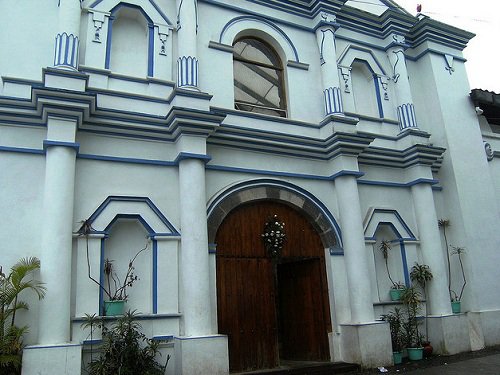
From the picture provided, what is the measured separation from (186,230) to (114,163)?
1.69 meters

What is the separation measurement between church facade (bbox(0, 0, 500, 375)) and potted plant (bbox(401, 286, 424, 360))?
1.34 ft

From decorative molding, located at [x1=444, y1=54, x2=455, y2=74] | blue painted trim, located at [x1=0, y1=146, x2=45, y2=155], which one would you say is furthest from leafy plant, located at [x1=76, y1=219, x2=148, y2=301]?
decorative molding, located at [x1=444, y1=54, x2=455, y2=74]

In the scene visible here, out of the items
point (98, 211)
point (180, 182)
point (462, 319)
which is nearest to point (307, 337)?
point (462, 319)

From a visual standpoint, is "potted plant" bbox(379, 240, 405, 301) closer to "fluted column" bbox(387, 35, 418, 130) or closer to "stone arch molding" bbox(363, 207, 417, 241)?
"stone arch molding" bbox(363, 207, 417, 241)

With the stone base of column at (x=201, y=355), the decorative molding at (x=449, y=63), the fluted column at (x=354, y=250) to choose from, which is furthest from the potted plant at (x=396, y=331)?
the decorative molding at (x=449, y=63)

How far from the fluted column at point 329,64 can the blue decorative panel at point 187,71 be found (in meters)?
3.17

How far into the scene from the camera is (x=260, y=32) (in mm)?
10477

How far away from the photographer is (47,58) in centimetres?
811

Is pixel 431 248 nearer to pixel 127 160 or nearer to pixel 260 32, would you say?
pixel 260 32

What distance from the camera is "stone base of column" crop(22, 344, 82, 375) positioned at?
6309 millimetres

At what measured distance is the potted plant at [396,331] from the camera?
30.6 ft

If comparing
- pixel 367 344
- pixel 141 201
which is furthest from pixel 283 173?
pixel 367 344

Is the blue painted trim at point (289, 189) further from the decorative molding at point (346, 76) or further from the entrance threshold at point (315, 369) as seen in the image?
the decorative molding at point (346, 76)

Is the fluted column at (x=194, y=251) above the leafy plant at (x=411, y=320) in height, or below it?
above
